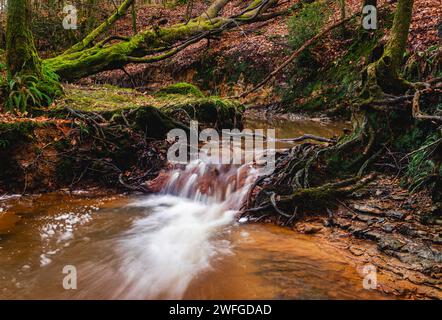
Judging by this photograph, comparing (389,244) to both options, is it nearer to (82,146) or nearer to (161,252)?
(161,252)

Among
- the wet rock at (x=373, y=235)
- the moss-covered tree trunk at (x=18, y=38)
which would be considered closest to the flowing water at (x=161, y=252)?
the wet rock at (x=373, y=235)

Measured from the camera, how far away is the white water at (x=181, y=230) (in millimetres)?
3215

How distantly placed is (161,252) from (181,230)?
0.72 meters

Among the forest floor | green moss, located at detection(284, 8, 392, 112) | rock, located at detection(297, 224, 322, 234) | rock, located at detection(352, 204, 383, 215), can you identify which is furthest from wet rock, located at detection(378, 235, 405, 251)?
green moss, located at detection(284, 8, 392, 112)

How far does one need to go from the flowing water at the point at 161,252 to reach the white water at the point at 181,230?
0.01 meters

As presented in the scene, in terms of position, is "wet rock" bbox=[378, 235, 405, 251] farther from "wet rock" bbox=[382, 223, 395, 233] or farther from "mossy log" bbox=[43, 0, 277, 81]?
"mossy log" bbox=[43, 0, 277, 81]

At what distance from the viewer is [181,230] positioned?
457 centimetres

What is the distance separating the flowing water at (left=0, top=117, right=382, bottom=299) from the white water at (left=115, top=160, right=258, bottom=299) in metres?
0.01

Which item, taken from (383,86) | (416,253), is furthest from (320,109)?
(416,253)

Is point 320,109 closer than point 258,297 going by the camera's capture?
No

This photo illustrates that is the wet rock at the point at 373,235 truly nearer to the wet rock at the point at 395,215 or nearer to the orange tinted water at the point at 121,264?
the wet rock at the point at 395,215
